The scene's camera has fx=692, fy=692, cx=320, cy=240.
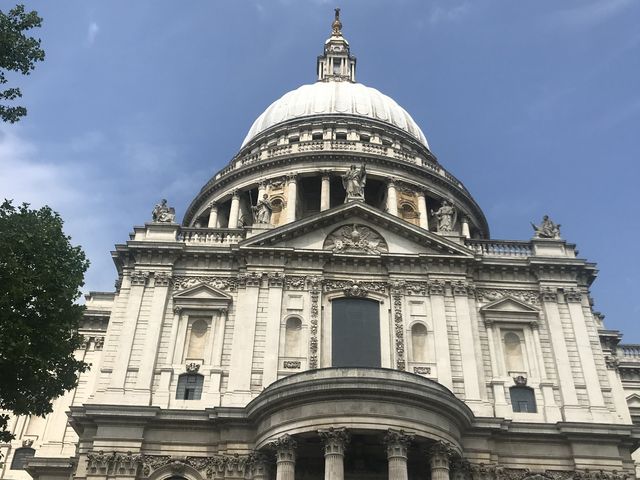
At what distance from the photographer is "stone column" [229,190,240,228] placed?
1896 inches

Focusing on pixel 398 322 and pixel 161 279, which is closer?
pixel 398 322

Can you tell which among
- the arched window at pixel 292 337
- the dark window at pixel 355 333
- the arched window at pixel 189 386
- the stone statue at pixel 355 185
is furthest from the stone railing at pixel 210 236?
the arched window at pixel 189 386

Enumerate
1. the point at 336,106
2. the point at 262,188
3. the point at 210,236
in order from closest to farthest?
the point at 210,236 < the point at 262,188 < the point at 336,106

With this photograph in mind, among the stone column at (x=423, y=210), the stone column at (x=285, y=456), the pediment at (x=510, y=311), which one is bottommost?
the stone column at (x=285, y=456)

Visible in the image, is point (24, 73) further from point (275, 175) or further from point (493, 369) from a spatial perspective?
point (275, 175)

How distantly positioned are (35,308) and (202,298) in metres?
11.6

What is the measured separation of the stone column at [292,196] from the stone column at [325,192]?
1850 millimetres

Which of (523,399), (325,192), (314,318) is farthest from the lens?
(325,192)

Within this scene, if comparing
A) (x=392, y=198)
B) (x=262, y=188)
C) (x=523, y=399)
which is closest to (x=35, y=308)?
(x=523, y=399)

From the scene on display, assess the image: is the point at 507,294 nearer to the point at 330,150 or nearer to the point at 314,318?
the point at 314,318

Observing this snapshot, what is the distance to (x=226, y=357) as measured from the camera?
31.1 m

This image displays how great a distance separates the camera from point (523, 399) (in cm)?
3080

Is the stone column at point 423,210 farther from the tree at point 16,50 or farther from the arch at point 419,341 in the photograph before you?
the tree at point 16,50

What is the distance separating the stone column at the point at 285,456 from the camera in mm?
25438
